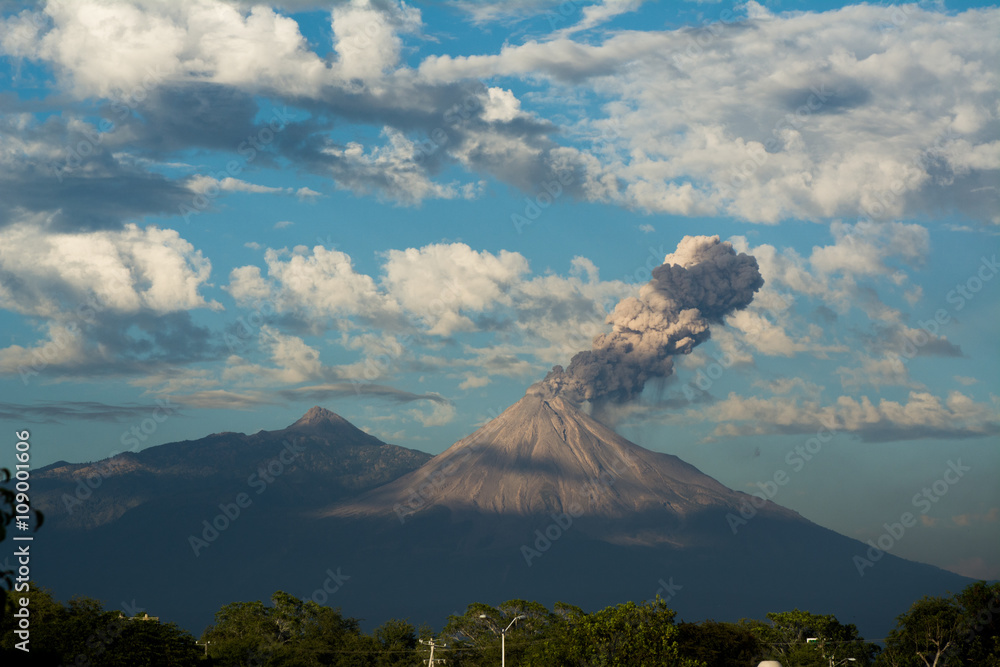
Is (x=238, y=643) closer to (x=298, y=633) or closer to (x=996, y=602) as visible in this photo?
(x=298, y=633)

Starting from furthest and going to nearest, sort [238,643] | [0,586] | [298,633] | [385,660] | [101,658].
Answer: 1. [298,633]
2. [385,660]
3. [238,643]
4. [101,658]
5. [0,586]

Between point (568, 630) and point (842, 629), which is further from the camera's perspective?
point (842, 629)

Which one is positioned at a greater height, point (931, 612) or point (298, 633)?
point (931, 612)

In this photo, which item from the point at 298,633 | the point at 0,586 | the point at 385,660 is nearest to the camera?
the point at 0,586

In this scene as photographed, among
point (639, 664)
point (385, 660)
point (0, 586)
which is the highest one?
point (0, 586)

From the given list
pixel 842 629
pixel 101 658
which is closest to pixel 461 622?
pixel 842 629

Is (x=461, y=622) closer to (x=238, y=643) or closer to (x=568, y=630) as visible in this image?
(x=238, y=643)

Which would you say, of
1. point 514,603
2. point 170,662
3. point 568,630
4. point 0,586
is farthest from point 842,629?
point 0,586
